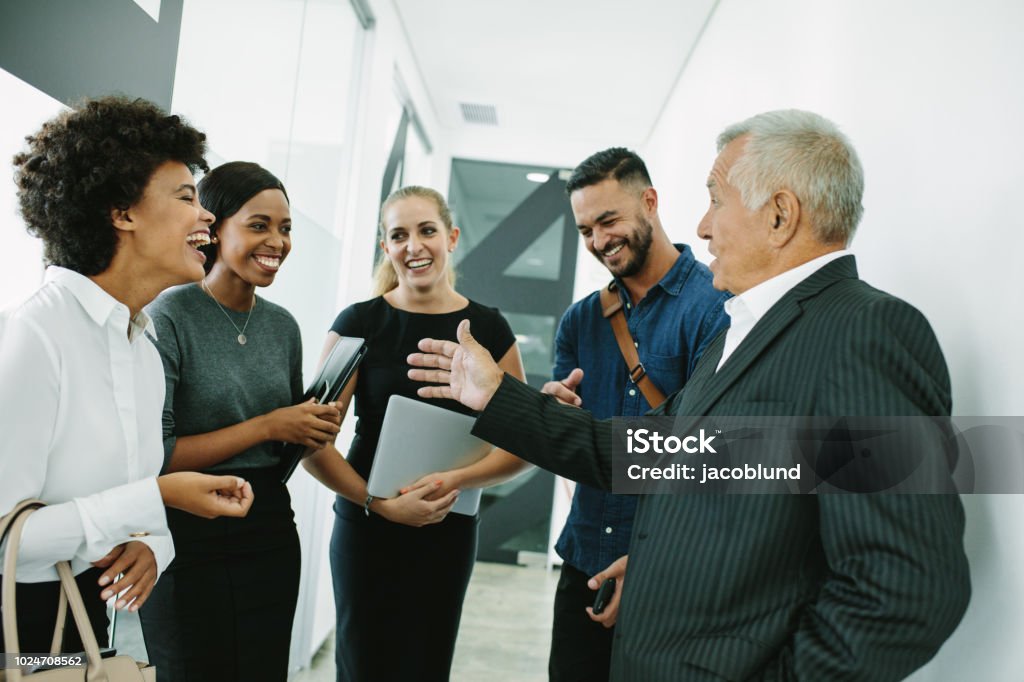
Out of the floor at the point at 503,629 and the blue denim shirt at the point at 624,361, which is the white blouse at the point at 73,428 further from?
the floor at the point at 503,629

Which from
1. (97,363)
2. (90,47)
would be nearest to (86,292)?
(97,363)

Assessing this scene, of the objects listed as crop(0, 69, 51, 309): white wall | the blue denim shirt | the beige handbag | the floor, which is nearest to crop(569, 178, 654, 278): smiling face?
the blue denim shirt

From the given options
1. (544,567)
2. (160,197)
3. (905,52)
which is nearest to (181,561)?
(160,197)

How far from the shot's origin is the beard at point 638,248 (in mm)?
2059

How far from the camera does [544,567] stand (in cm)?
581

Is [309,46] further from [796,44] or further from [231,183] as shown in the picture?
[796,44]

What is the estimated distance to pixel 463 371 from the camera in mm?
1460

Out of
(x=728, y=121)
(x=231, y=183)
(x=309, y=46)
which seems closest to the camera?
(x=231, y=183)

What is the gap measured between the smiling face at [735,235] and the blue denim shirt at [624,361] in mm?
494

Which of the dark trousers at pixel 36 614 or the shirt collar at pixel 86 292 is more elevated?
the shirt collar at pixel 86 292

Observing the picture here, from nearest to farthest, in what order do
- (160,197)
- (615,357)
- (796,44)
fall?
1. (160,197)
2. (615,357)
3. (796,44)

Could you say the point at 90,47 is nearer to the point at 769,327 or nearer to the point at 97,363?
the point at 97,363

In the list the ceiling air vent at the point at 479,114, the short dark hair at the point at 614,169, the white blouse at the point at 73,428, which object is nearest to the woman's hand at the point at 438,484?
the white blouse at the point at 73,428

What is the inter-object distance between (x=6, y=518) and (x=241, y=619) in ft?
2.57
